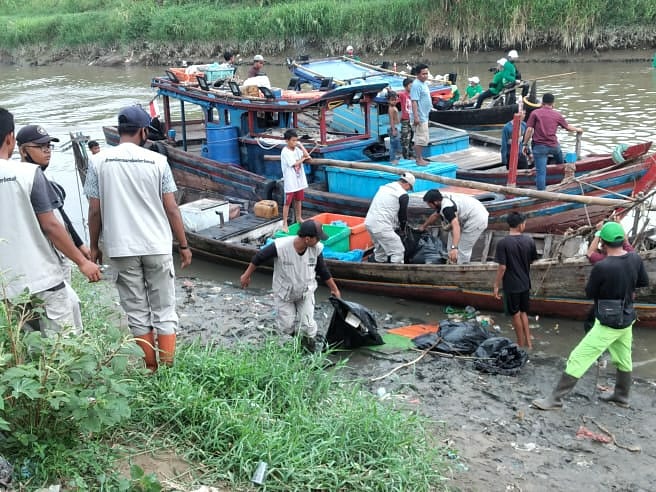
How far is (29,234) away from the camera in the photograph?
3.91 m

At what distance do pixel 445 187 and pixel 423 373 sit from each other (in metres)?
4.06

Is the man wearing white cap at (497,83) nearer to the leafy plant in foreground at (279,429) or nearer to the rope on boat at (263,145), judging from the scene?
the rope on boat at (263,145)

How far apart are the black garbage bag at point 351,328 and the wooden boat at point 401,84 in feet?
25.1

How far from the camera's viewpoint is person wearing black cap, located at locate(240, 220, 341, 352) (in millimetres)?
6068

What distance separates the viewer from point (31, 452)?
3518mm

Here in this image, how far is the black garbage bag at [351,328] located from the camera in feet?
22.4

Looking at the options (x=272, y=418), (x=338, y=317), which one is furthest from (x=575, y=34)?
(x=272, y=418)

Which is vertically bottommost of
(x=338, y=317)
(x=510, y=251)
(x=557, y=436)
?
(x=557, y=436)

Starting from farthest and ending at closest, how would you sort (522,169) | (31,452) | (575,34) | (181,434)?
1. (575,34)
2. (522,169)
3. (181,434)
4. (31,452)

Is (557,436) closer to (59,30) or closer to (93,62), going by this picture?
(93,62)

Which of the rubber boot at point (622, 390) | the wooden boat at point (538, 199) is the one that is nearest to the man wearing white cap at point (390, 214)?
the wooden boat at point (538, 199)

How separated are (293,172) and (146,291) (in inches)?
206

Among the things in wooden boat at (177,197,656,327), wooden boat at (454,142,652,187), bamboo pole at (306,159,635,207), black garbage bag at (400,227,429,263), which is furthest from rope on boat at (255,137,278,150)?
black garbage bag at (400,227,429,263)

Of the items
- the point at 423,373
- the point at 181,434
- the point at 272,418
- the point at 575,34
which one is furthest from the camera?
the point at 575,34
